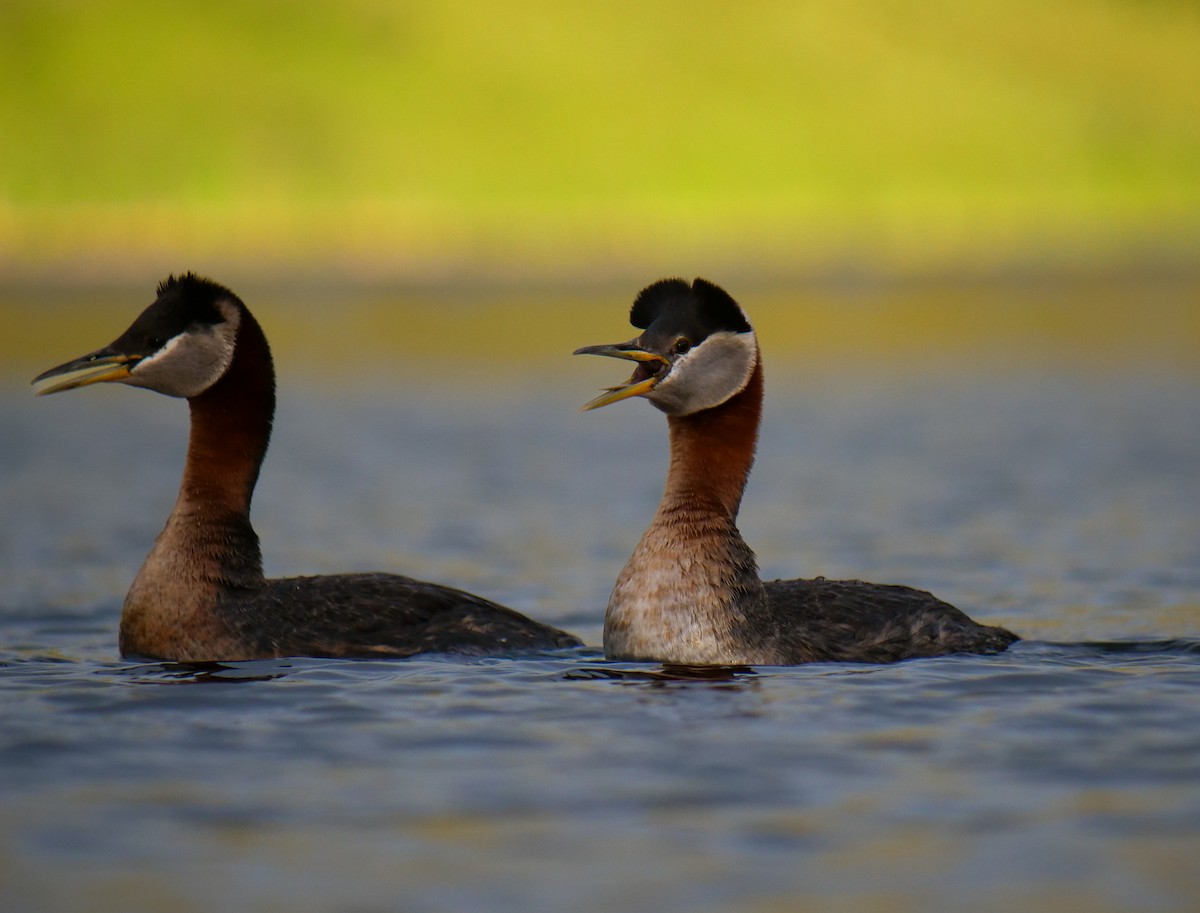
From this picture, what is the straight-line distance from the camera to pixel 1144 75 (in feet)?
505

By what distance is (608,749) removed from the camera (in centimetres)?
905

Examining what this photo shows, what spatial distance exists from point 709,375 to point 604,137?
12539 centimetres

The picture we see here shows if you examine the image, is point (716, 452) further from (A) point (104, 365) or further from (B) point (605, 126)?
(B) point (605, 126)

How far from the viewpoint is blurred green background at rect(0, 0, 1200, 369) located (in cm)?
9869

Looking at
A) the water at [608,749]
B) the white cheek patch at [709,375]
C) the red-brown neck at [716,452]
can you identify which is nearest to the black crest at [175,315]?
the water at [608,749]

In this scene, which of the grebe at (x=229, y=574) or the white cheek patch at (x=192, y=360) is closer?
the grebe at (x=229, y=574)

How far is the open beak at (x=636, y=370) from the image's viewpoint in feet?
35.5

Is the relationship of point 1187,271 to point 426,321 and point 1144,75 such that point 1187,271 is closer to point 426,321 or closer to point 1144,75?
point 426,321

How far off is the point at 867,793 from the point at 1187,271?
78.2m

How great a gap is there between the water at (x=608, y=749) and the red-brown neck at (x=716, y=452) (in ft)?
3.63

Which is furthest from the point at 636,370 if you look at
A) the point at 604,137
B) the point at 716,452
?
the point at 604,137

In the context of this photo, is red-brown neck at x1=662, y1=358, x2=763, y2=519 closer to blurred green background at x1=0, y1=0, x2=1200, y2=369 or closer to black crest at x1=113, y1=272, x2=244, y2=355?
black crest at x1=113, y1=272, x2=244, y2=355

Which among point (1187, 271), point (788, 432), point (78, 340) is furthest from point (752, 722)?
point (1187, 271)

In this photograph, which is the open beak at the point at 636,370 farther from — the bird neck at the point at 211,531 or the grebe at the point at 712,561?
the bird neck at the point at 211,531
